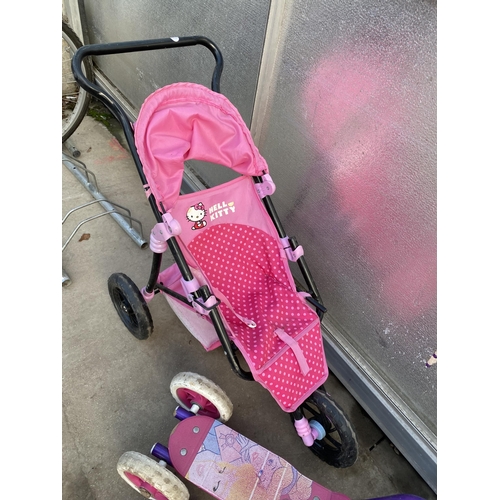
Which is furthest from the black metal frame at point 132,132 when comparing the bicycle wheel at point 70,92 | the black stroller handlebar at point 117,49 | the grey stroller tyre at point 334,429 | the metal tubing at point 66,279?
the bicycle wheel at point 70,92

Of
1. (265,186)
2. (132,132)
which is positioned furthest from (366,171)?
(132,132)

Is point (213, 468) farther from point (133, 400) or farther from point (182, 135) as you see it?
point (182, 135)

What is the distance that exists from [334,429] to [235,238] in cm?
84

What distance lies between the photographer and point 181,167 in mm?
1524

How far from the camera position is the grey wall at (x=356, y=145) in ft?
4.44

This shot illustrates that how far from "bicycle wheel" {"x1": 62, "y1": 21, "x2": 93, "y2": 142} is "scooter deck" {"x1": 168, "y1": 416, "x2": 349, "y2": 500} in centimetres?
205

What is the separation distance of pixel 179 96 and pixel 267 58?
1.81ft

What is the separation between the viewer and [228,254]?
171 cm

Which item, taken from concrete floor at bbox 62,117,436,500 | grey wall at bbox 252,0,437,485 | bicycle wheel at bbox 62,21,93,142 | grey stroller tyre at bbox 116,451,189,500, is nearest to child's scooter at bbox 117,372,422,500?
grey stroller tyre at bbox 116,451,189,500

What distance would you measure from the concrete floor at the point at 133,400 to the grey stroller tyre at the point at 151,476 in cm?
19

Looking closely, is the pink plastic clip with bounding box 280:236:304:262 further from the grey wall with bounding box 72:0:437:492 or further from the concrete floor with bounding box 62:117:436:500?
the concrete floor with bounding box 62:117:436:500

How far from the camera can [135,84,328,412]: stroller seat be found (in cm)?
145

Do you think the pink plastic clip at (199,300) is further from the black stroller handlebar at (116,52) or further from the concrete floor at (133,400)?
the concrete floor at (133,400)
